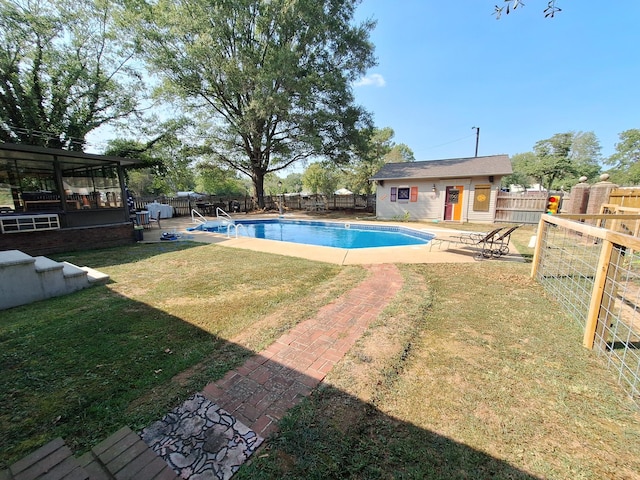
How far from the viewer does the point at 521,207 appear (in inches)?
524

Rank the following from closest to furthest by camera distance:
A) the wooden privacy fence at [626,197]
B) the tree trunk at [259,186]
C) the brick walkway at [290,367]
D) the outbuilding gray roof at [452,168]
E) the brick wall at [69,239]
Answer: the brick walkway at [290,367] → the brick wall at [69,239] → the wooden privacy fence at [626,197] → the outbuilding gray roof at [452,168] → the tree trunk at [259,186]

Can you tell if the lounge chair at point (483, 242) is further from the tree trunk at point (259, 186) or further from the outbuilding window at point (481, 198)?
the tree trunk at point (259, 186)

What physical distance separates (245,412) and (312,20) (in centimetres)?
1936

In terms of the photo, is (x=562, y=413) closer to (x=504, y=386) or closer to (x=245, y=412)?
(x=504, y=386)

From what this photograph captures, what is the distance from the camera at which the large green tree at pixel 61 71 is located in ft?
44.9

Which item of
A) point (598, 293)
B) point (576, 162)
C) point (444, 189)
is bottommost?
point (598, 293)

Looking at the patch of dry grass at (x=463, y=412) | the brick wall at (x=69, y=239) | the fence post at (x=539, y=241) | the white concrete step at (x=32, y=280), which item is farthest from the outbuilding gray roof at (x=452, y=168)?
the white concrete step at (x=32, y=280)

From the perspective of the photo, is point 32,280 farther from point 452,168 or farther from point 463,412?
point 452,168

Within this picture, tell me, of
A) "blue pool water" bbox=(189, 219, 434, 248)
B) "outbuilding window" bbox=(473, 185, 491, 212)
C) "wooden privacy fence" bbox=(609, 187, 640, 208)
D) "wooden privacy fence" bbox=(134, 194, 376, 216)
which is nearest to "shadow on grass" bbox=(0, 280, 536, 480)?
"blue pool water" bbox=(189, 219, 434, 248)

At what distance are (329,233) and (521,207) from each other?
9.83 meters

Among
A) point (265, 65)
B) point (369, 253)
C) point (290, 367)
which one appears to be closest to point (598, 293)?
point (290, 367)

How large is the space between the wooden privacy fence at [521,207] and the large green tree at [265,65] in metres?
9.34

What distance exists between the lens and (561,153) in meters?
31.0

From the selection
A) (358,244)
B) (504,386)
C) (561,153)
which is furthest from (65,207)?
(561,153)
